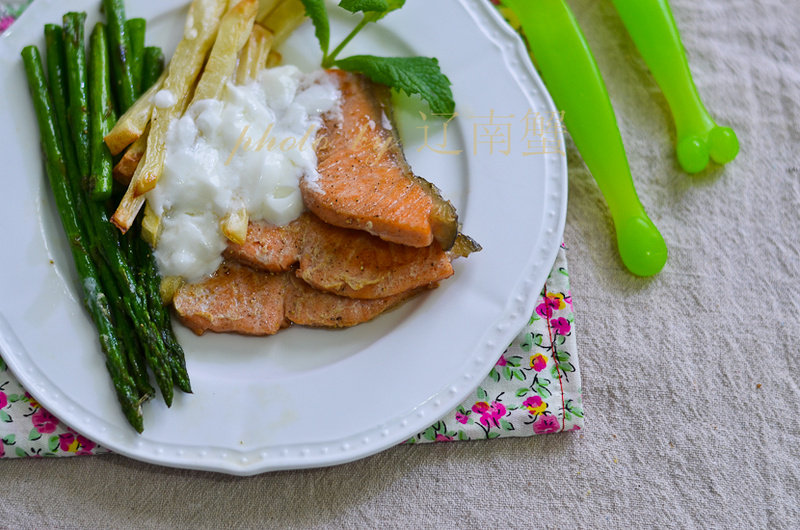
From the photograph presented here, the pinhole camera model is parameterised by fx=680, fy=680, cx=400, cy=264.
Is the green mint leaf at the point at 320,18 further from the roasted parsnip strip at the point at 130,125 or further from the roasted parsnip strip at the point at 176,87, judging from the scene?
the roasted parsnip strip at the point at 130,125

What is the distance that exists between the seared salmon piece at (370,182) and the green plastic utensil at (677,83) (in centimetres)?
178

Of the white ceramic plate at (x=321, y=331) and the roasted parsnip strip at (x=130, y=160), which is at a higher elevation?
the roasted parsnip strip at (x=130, y=160)

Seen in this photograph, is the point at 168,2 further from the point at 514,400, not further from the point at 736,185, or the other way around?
the point at 736,185

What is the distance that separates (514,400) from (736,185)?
6.89ft

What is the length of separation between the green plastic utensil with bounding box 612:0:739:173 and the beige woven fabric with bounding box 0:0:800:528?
110 mm

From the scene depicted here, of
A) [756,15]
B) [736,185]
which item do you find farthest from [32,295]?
[756,15]

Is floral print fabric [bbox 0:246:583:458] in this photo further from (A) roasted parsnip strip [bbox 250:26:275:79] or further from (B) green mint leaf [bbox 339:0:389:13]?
(A) roasted parsnip strip [bbox 250:26:275:79]

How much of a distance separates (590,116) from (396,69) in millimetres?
1226

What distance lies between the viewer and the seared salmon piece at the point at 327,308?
3.54 m

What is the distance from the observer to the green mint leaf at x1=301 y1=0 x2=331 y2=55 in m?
3.96

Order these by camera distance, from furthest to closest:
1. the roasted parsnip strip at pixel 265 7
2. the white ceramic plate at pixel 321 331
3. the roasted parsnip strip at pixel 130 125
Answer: the roasted parsnip strip at pixel 265 7
the roasted parsnip strip at pixel 130 125
the white ceramic plate at pixel 321 331

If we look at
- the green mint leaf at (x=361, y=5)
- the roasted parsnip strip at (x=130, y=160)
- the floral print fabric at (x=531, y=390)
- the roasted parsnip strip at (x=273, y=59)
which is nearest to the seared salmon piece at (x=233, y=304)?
the roasted parsnip strip at (x=130, y=160)

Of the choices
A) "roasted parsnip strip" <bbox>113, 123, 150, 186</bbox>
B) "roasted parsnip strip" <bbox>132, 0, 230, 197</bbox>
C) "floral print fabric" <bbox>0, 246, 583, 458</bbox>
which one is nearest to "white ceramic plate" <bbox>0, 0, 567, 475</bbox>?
"floral print fabric" <bbox>0, 246, 583, 458</bbox>

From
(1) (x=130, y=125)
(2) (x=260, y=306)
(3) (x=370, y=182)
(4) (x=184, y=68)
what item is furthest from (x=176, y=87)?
(2) (x=260, y=306)
